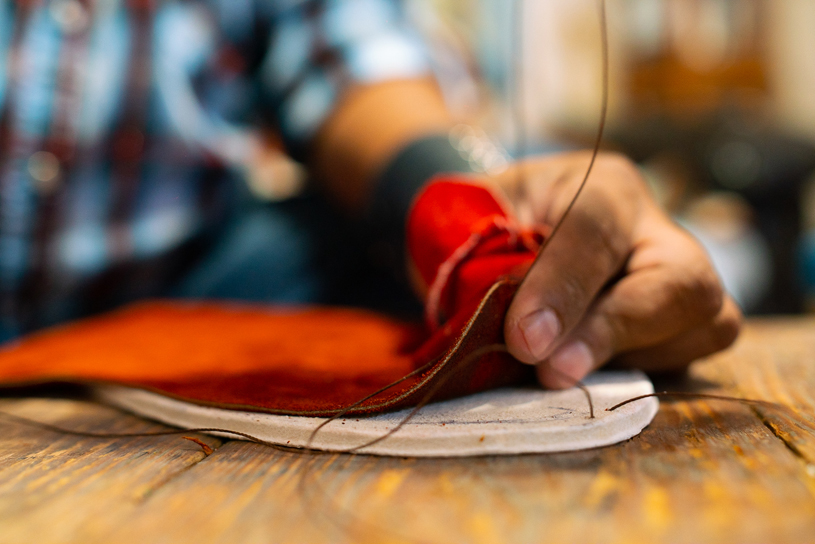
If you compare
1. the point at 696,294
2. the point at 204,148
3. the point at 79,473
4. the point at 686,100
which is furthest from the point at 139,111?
the point at 686,100

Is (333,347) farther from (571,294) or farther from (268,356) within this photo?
(571,294)

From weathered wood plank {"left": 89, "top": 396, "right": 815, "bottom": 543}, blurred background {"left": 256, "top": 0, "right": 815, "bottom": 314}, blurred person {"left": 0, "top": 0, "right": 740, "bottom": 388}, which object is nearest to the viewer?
weathered wood plank {"left": 89, "top": 396, "right": 815, "bottom": 543}

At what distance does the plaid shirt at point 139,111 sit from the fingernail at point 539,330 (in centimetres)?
61

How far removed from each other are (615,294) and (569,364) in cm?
6

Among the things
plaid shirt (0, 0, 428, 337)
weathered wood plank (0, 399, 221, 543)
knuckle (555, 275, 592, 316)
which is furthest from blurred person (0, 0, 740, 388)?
weathered wood plank (0, 399, 221, 543)

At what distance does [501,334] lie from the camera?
0.35 m

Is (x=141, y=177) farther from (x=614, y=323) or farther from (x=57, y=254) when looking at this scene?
(x=614, y=323)

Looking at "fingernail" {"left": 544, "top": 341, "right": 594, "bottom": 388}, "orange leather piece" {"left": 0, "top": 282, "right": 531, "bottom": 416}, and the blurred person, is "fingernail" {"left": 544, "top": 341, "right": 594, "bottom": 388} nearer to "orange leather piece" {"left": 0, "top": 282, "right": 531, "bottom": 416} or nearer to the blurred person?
"orange leather piece" {"left": 0, "top": 282, "right": 531, "bottom": 416}

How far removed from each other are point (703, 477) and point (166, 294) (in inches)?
29.8

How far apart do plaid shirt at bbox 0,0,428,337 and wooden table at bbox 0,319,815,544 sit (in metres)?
0.45

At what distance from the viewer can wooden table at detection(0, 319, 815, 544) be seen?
0.74 ft

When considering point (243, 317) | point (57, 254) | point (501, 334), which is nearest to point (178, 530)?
point (501, 334)

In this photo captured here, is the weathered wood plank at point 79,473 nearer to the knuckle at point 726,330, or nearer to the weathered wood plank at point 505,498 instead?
the weathered wood plank at point 505,498

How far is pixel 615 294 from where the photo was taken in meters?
0.40
